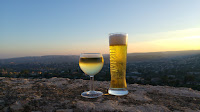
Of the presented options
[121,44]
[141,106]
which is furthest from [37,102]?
[121,44]

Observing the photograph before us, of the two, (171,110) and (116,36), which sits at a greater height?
(116,36)

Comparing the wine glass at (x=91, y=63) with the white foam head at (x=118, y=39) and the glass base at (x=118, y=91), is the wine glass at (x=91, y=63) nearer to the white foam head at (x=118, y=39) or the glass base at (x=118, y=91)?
the glass base at (x=118, y=91)

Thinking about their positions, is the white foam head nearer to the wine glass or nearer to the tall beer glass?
the tall beer glass

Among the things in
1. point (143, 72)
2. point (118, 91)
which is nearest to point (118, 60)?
point (118, 91)

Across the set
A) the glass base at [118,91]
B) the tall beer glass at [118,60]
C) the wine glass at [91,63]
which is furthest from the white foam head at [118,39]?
the glass base at [118,91]

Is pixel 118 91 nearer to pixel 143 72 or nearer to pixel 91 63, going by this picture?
pixel 91 63

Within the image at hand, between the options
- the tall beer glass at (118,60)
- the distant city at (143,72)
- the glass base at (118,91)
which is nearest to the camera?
the glass base at (118,91)

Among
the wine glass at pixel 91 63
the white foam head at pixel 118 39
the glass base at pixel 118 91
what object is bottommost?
the glass base at pixel 118 91

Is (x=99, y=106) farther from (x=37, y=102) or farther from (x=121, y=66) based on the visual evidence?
(x=121, y=66)
